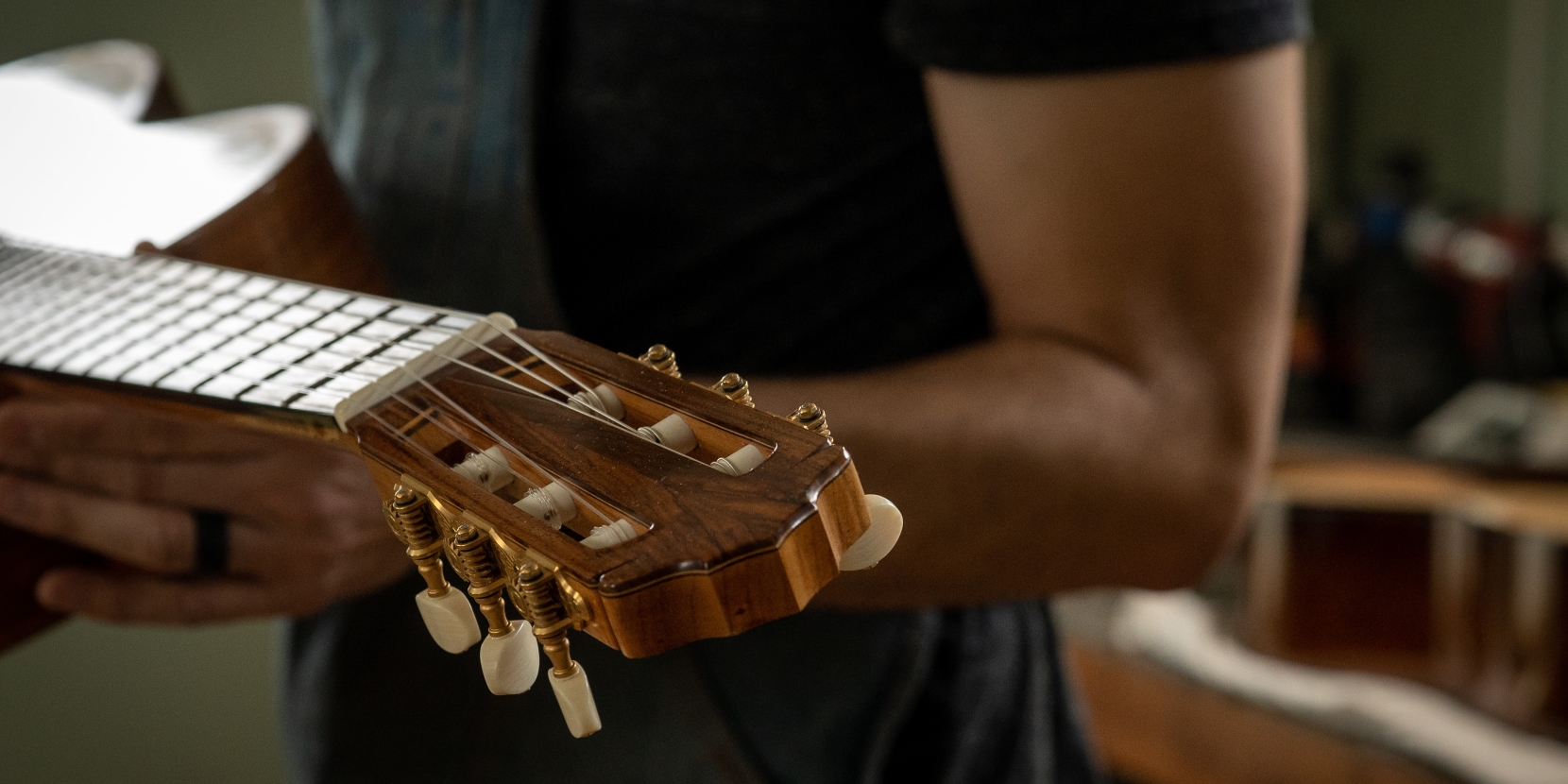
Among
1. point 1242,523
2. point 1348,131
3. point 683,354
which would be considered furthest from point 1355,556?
point 683,354

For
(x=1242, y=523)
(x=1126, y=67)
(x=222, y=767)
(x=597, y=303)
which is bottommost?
(x=222, y=767)

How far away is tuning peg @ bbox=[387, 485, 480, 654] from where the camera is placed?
0.26 m

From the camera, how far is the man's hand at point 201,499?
44cm

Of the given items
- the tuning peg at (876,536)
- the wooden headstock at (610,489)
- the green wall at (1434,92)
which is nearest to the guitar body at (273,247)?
the wooden headstock at (610,489)

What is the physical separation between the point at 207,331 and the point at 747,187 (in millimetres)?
269

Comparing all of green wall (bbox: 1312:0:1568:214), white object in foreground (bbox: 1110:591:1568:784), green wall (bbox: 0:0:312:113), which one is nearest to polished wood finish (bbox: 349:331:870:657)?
white object in foreground (bbox: 1110:591:1568:784)

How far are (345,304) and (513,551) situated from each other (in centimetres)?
17

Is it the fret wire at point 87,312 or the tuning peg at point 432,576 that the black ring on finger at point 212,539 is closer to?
the fret wire at point 87,312

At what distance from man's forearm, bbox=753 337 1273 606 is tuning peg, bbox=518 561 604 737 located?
0.19m

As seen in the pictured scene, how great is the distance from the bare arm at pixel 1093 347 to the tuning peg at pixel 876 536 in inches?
6.6

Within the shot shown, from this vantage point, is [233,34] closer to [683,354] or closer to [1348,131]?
[683,354]

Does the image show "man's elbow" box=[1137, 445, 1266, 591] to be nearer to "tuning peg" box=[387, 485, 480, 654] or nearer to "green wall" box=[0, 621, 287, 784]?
"tuning peg" box=[387, 485, 480, 654]

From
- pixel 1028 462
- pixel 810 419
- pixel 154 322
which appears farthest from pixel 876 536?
pixel 154 322

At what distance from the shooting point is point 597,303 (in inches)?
23.4
